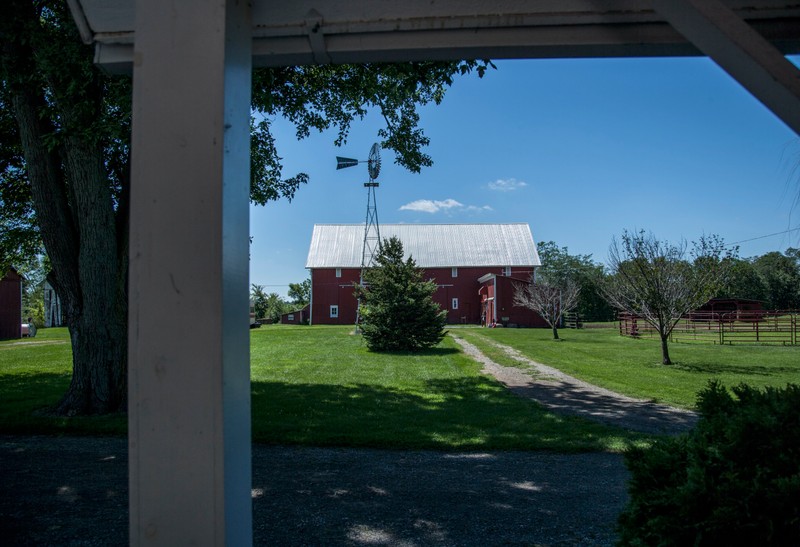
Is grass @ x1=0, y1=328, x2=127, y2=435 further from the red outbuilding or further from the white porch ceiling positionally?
the red outbuilding

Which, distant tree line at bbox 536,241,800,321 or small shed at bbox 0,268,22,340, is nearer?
small shed at bbox 0,268,22,340

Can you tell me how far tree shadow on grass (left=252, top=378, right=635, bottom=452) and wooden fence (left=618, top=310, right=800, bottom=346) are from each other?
1821 centimetres

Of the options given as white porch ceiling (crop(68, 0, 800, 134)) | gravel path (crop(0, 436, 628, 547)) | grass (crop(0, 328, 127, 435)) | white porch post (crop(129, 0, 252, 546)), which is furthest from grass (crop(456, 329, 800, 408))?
white porch post (crop(129, 0, 252, 546))

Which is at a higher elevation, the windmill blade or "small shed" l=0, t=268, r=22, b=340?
the windmill blade

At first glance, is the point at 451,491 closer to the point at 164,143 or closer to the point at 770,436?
the point at 770,436

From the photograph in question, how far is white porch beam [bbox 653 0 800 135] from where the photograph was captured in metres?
1.49

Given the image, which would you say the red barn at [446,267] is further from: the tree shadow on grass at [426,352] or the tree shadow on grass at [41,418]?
the tree shadow on grass at [41,418]

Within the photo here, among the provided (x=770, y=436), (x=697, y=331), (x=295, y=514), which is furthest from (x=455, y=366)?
(x=697, y=331)

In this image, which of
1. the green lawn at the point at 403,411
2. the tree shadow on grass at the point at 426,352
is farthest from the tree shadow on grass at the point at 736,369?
the tree shadow on grass at the point at 426,352

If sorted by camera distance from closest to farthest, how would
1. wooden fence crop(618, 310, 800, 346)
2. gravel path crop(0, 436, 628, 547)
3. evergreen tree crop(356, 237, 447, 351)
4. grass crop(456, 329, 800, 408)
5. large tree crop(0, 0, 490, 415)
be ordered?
gravel path crop(0, 436, 628, 547) < large tree crop(0, 0, 490, 415) < grass crop(456, 329, 800, 408) < evergreen tree crop(356, 237, 447, 351) < wooden fence crop(618, 310, 800, 346)

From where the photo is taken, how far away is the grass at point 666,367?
37.7 feet

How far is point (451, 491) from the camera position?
4.75 metres

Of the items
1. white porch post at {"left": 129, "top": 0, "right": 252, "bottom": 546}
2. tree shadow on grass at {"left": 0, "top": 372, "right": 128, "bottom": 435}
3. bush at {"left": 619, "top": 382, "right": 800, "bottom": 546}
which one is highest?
white porch post at {"left": 129, "top": 0, "right": 252, "bottom": 546}

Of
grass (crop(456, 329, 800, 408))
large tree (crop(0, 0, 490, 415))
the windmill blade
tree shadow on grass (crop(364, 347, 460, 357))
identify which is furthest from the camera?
the windmill blade
